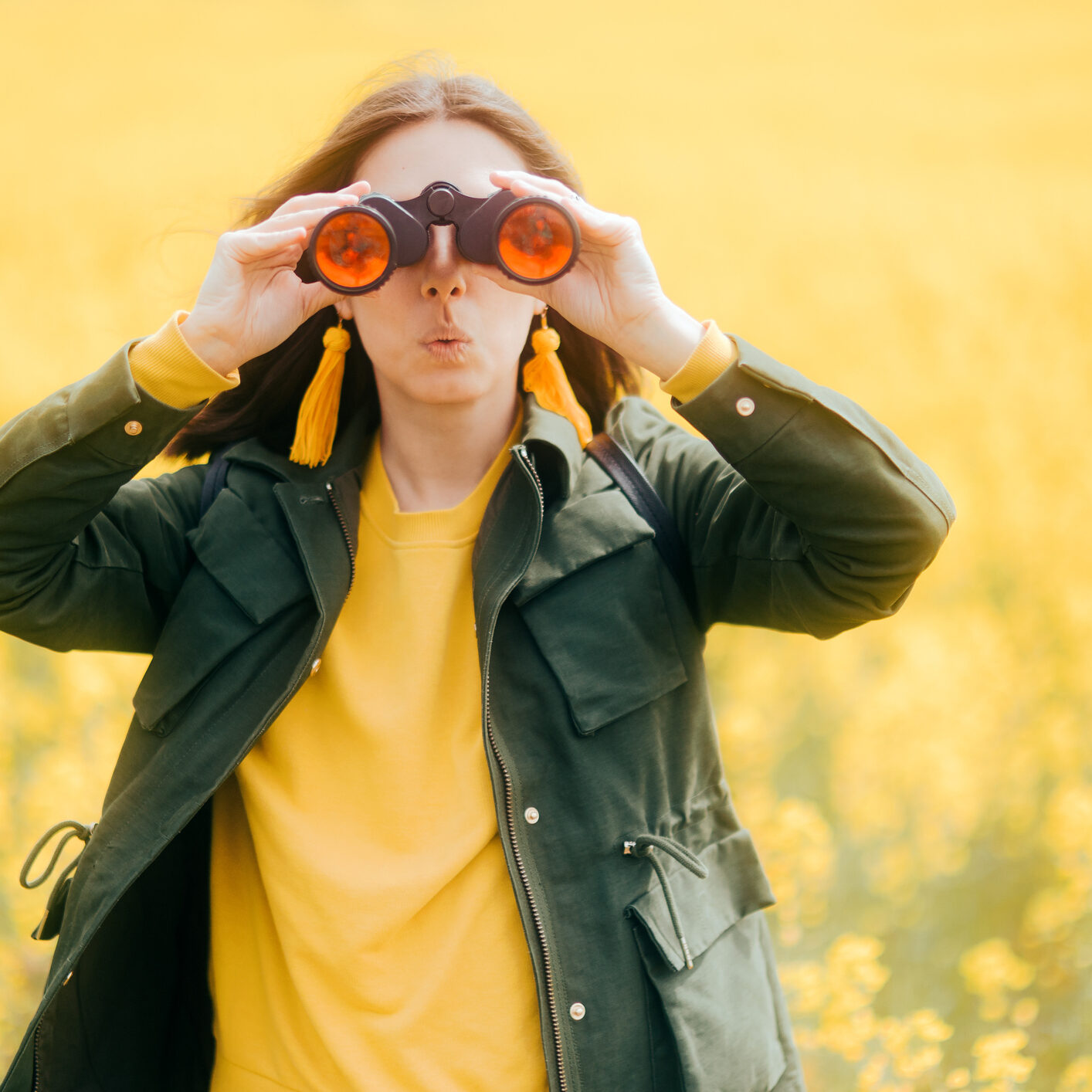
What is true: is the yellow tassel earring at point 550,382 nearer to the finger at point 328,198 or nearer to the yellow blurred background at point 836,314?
the finger at point 328,198

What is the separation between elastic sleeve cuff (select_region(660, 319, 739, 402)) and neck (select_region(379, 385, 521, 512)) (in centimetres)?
41

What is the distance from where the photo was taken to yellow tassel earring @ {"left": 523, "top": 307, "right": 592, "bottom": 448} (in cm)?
202

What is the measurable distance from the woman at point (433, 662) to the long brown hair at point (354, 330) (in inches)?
0.6

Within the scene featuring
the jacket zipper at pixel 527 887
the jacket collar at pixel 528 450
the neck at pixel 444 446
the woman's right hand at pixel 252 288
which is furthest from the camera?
the neck at pixel 444 446

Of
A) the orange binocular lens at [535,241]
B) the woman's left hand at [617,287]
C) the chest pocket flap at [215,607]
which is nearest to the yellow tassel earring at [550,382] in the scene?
the woman's left hand at [617,287]

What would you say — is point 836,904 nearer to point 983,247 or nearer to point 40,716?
point 40,716

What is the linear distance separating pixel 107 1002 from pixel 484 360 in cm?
126

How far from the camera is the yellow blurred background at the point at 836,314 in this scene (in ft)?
10.4

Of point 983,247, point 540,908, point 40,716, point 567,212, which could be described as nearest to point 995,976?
point 540,908

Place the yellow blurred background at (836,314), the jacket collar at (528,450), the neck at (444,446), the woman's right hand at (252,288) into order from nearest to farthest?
the woman's right hand at (252,288) → the jacket collar at (528,450) → the neck at (444,446) → the yellow blurred background at (836,314)

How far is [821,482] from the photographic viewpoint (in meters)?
1.66

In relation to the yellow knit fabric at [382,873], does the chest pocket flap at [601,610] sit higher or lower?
higher

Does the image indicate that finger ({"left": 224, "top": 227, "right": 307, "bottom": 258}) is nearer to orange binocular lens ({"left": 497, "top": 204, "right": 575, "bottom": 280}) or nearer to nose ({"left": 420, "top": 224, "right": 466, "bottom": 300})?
nose ({"left": 420, "top": 224, "right": 466, "bottom": 300})

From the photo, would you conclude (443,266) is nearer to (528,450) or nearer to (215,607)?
(528,450)
